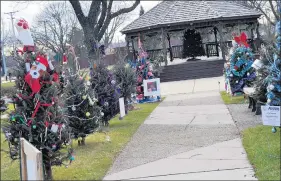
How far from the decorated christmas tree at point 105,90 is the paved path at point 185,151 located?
1097mm

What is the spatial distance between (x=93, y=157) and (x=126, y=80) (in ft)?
20.3

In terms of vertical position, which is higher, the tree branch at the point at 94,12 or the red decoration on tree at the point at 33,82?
the tree branch at the point at 94,12

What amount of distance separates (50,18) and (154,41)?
12.7 meters

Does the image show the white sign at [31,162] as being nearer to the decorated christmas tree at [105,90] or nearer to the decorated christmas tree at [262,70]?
the decorated christmas tree at [262,70]

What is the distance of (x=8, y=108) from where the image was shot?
6355mm

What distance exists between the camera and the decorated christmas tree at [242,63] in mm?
13594

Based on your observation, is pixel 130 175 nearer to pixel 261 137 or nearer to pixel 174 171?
pixel 174 171

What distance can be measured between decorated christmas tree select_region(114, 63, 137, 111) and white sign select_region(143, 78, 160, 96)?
85.2 inches

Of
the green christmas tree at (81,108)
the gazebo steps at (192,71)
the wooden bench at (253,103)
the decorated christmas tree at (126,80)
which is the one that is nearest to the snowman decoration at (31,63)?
the green christmas tree at (81,108)

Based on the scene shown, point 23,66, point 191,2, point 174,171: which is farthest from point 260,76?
point 191,2

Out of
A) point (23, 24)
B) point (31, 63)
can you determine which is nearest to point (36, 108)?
point (31, 63)

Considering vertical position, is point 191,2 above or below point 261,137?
above

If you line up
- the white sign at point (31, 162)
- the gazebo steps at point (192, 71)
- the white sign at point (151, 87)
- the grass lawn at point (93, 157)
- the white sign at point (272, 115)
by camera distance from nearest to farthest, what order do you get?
the white sign at point (31, 162) < the white sign at point (272, 115) < the grass lawn at point (93, 157) < the white sign at point (151, 87) < the gazebo steps at point (192, 71)

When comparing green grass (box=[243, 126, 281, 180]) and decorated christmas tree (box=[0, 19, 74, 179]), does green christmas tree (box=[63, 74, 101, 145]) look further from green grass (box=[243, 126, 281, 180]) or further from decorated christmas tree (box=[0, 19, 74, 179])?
green grass (box=[243, 126, 281, 180])
